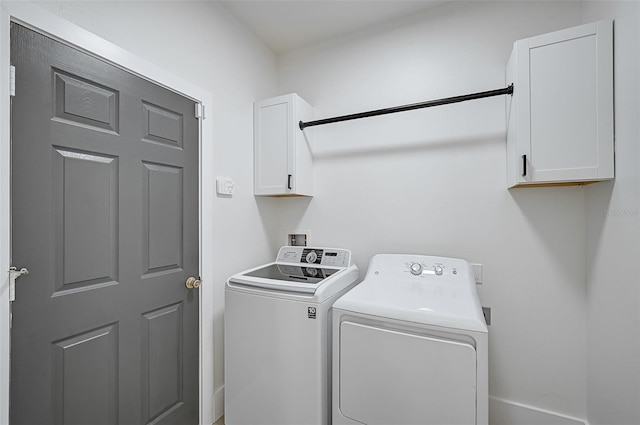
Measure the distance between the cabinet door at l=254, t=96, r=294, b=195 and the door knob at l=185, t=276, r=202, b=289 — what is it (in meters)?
0.79

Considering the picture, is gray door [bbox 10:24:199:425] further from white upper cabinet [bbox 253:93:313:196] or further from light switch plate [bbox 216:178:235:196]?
white upper cabinet [bbox 253:93:313:196]

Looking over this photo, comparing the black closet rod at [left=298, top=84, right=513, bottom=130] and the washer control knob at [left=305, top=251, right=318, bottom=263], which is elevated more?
the black closet rod at [left=298, top=84, right=513, bottom=130]

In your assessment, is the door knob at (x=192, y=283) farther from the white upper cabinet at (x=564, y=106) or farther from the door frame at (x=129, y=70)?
the white upper cabinet at (x=564, y=106)

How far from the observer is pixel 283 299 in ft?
5.20

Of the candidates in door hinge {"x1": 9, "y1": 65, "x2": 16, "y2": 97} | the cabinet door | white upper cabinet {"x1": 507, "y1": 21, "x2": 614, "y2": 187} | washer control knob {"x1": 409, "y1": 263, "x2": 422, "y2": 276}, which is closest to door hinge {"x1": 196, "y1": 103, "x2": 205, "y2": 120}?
the cabinet door

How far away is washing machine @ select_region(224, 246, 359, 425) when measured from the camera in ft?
4.95

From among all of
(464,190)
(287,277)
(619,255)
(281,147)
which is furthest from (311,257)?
(619,255)

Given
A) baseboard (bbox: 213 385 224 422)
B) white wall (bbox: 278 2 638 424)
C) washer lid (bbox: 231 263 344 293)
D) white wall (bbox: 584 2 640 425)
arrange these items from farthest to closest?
baseboard (bbox: 213 385 224 422) < white wall (bbox: 278 2 638 424) < washer lid (bbox: 231 263 344 293) < white wall (bbox: 584 2 640 425)

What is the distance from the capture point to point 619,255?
127 centimetres

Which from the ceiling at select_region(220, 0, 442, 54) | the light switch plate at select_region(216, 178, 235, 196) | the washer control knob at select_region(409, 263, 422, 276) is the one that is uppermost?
the ceiling at select_region(220, 0, 442, 54)

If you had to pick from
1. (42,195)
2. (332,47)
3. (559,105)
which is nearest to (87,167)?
(42,195)

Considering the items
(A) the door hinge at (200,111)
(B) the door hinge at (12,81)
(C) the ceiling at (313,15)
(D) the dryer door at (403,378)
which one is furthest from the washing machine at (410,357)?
(C) the ceiling at (313,15)

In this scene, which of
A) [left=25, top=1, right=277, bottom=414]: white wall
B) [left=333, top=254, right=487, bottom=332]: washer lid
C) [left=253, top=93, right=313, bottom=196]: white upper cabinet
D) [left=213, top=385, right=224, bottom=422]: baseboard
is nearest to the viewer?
[left=333, top=254, right=487, bottom=332]: washer lid

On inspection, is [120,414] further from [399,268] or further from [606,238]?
[606,238]
